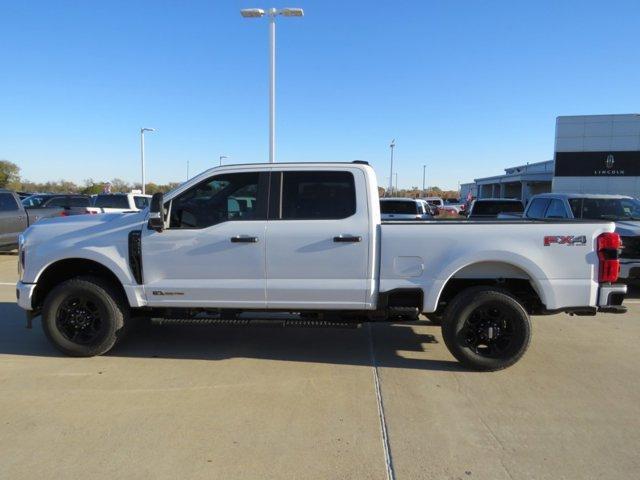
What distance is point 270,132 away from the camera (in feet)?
54.0

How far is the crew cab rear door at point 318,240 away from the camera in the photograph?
16.1 feet

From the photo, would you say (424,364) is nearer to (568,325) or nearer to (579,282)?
(579,282)

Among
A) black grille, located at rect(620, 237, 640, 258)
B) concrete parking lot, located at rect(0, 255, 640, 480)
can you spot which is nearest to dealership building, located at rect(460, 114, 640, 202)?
black grille, located at rect(620, 237, 640, 258)

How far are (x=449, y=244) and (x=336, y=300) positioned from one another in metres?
1.23

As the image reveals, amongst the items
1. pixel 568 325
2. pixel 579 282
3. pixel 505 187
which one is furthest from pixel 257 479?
pixel 505 187

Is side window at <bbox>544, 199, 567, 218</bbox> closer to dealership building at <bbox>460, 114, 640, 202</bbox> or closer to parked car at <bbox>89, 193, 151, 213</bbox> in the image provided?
parked car at <bbox>89, 193, 151, 213</bbox>

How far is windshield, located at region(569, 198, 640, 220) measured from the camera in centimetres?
1023

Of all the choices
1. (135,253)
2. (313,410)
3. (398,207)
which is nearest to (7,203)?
(135,253)

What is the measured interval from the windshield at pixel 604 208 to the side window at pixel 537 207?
989 millimetres

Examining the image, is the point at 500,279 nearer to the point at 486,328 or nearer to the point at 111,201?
the point at 486,328

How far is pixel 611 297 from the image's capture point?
4875 mm

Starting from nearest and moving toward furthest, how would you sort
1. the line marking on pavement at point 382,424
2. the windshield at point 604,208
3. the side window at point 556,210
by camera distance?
the line marking on pavement at point 382,424, the windshield at point 604,208, the side window at point 556,210

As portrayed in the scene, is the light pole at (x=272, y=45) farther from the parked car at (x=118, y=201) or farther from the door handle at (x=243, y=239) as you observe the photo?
the door handle at (x=243, y=239)

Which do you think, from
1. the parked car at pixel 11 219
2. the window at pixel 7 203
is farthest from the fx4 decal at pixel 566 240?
the window at pixel 7 203
